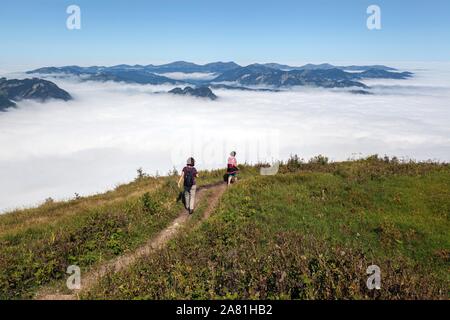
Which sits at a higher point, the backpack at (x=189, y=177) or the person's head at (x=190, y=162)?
the person's head at (x=190, y=162)

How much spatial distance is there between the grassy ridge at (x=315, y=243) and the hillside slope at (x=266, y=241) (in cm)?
4

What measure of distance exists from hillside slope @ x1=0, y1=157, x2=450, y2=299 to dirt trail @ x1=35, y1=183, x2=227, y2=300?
0.31m

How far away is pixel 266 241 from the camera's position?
13.0m

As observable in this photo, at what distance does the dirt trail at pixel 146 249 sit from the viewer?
9922mm

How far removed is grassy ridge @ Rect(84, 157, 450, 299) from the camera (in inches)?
320

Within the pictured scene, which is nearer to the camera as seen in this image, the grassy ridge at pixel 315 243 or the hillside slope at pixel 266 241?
the grassy ridge at pixel 315 243

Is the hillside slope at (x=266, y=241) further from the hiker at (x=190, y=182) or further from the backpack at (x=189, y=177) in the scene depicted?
the backpack at (x=189, y=177)

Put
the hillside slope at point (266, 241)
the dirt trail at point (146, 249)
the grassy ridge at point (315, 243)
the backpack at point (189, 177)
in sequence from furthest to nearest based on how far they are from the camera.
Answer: the backpack at point (189, 177)
the dirt trail at point (146, 249)
the hillside slope at point (266, 241)
the grassy ridge at point (315, 243)

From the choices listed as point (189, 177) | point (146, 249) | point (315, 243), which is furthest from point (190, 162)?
point (315, 243)

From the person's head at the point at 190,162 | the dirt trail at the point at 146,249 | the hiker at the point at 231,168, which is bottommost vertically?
the dirt trail at the point at 146,249

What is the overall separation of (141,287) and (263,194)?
34.3 feet

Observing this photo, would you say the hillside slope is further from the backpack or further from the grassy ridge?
the backpack

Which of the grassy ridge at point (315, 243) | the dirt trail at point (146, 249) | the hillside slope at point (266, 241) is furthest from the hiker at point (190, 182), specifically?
the grassy ridge at point (315, 243)

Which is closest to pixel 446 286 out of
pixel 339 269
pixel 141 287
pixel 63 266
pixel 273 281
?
pixel 339 269
